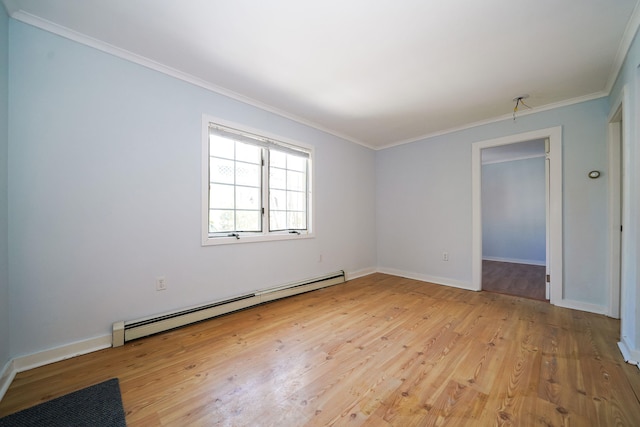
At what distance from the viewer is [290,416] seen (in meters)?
1.35

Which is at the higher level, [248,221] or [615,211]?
[615,211]

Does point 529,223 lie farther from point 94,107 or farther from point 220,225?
point 94,107

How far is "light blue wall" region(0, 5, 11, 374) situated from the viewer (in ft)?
5.23

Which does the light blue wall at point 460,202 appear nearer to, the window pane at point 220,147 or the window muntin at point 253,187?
the window muntin at point 253,187

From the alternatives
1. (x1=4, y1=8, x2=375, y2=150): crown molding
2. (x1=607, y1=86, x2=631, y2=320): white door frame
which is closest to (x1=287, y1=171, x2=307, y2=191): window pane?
(x1=4, y1=8, x2=375, y2=150): crown molding

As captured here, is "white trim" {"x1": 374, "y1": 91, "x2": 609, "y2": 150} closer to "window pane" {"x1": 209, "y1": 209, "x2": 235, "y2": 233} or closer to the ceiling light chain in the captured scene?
the ceiling light chain

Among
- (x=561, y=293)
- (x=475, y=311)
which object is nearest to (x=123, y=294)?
(x=475, y=311)

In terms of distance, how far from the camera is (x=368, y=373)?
1729 mm

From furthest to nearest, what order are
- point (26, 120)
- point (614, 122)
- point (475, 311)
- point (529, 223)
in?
point (529, 223), point (475, 311), point (614, 122), point (26, 120)

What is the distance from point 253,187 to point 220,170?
0.46m

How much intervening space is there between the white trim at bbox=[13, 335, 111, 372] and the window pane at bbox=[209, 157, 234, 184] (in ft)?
5.55

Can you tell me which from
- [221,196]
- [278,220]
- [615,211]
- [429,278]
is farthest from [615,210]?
[221,196]

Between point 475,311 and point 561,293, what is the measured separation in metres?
1.15

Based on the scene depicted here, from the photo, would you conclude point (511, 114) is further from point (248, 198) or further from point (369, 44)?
point (248, 198)
